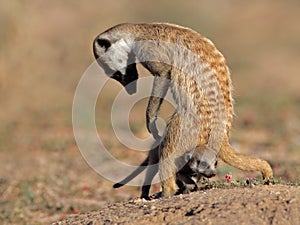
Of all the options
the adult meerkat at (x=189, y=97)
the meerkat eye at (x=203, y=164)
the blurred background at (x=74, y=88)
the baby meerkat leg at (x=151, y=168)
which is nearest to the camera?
the meerkat eye at (x=203, y=164)

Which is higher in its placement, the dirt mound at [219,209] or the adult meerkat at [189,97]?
the adult meerkat at [189,97]

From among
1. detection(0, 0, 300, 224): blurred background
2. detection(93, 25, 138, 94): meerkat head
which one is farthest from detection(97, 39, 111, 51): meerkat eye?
detection(0, 0, 300, 224): blurred background

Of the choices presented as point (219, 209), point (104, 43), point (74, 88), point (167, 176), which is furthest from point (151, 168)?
point (74, 88)

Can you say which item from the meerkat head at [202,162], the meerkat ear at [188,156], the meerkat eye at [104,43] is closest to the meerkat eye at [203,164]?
the meerkat head at [202,162]

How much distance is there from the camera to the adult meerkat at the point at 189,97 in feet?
20.5

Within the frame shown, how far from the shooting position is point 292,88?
854 inches

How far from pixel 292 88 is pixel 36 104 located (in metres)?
8.52

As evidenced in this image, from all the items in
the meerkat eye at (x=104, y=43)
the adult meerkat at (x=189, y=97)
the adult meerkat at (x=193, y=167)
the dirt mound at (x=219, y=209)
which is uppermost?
the meerkat eye at (x=104, y=43)

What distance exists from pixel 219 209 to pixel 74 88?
15400mm

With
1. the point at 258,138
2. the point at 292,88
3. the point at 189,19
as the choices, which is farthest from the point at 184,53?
the point at 189,19

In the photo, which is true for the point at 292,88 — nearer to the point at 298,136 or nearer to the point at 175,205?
the point at 298,136

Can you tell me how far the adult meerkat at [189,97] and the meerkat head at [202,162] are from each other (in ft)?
0.42

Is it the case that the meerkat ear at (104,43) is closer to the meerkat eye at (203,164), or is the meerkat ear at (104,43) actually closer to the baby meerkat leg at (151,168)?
the baby meerkat leg at (151,168)

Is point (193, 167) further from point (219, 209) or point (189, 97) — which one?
point (219, 209)
